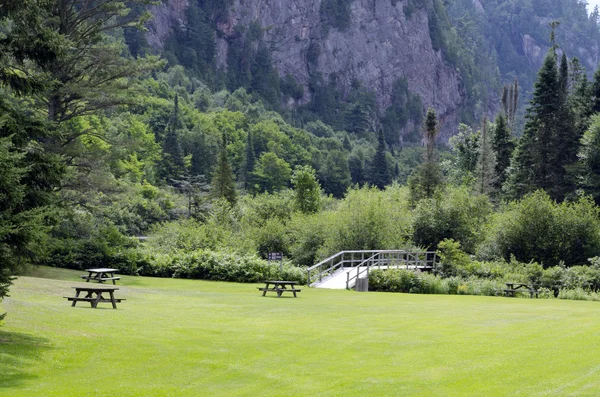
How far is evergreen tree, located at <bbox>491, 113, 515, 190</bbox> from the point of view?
82.6 m

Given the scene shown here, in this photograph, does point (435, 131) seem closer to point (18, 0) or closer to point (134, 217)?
point (134, 217)

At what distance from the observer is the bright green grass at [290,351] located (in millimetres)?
11961

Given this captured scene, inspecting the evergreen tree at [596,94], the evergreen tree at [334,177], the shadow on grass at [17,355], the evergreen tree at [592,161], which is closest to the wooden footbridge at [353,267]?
the evergreen tree at [592,161]

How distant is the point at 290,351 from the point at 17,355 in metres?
5.16

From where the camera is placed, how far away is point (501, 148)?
3319 inches

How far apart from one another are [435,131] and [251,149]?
7256cm

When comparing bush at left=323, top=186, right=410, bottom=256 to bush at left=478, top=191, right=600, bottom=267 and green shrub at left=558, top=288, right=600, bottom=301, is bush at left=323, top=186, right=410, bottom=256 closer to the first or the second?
bush at left=478, top=191, right=600, bottom=267

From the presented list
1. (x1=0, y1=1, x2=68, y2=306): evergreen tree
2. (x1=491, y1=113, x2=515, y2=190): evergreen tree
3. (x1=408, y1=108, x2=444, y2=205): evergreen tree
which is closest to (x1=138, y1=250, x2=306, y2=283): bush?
(x1=0, y1=1, x2=68, y2=306): evergreen tree

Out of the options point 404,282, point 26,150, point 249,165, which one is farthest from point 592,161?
point 249,165

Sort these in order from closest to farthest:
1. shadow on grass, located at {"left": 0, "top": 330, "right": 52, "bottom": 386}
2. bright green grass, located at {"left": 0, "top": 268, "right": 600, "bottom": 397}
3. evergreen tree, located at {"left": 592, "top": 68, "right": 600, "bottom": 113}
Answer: shadow on grass, located at {"left": 0, "top": 330, "right": 52, "bottom": 386} → bright green grass, located at {"left": 0, "top": 268, "right": 600, "bottom": 397} → evergreen tree, located at {"left": 592, "top": 68, "right": 600, "bottom": 113}

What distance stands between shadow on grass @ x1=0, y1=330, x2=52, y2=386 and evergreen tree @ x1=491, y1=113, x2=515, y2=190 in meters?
72.2

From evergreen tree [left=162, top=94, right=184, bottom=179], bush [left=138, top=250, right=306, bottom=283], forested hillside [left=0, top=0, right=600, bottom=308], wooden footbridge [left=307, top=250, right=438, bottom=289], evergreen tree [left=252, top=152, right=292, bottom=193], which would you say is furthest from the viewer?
evergreen tree [left=252, top=152, right=292, bottom=193]

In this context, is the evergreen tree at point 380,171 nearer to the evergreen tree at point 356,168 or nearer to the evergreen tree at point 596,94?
the evergreen tree at point 356,168

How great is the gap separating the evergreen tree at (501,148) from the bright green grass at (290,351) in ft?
201
